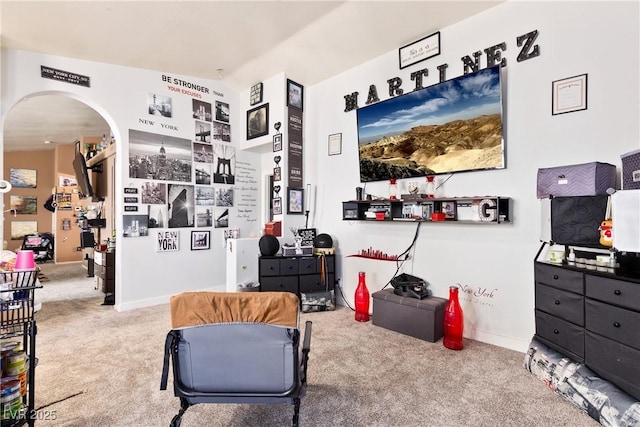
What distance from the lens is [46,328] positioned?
3.46 metres

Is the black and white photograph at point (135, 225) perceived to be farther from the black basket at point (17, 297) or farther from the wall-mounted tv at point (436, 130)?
the wall-mounted tv at point (436, 130)

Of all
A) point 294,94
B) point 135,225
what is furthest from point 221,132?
point 135,225

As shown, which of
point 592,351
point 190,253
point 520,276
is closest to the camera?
point 592,351

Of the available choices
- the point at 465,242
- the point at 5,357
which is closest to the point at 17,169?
the point at 5,357

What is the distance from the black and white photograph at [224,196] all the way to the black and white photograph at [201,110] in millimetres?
1070

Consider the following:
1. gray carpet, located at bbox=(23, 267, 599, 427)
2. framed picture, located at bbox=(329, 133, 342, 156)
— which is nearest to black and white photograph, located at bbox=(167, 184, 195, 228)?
gray carpet, located at bbox=(23, 267, 599, 427)

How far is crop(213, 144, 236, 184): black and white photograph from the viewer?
4879mm

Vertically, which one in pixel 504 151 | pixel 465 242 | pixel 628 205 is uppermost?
pixel 504 151

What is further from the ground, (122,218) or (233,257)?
(122,218)

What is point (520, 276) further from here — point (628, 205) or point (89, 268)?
point (89, 268)

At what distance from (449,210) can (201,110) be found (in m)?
3.76

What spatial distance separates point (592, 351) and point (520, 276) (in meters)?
0.87

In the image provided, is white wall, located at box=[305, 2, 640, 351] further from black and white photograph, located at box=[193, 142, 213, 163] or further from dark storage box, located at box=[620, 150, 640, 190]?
black and white photograph, located at box=[193, 142, 213, 163]

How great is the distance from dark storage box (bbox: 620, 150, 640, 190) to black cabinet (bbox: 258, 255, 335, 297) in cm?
299
